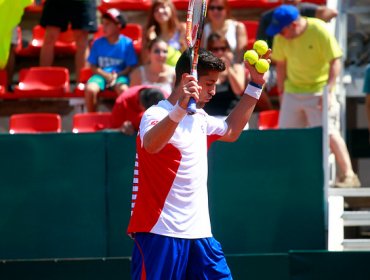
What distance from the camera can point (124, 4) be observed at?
11.9m

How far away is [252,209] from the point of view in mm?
8281

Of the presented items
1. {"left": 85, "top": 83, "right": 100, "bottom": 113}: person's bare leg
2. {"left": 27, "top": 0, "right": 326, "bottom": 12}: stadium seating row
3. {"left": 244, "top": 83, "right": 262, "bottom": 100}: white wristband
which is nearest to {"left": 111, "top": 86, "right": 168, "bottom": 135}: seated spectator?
{"left": 85, "top": 83, "right": 100, "bottom": 113}: person's bare leg

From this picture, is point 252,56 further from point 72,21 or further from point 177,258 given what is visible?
point 72,21

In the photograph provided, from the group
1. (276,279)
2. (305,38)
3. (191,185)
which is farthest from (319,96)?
(191,185)

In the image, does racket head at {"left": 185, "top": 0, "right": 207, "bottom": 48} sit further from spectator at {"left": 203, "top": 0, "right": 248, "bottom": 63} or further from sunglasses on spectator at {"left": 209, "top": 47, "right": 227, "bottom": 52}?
spectator at {"left": 203, "top": 0, "right": 248, "bottom": 63}

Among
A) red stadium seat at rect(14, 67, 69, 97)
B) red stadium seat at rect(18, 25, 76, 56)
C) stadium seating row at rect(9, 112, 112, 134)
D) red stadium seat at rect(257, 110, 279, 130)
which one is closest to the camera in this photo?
stadium seating row at rect(9, 112, 112, 134)

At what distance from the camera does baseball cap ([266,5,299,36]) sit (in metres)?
9.18

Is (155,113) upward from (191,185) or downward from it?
upward

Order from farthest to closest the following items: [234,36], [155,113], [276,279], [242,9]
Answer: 1. [242,9]
2. [234,36]
3. [276,279]
4. [155,113]

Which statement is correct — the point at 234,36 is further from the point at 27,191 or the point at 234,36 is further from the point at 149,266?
the point at 149,266

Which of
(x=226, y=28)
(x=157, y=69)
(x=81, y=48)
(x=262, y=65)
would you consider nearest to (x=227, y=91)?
(x=157, y=69)

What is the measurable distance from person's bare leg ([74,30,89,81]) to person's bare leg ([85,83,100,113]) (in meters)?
0.94

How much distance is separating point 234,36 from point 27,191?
2.91 meters

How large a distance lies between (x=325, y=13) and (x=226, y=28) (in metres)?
0.97
